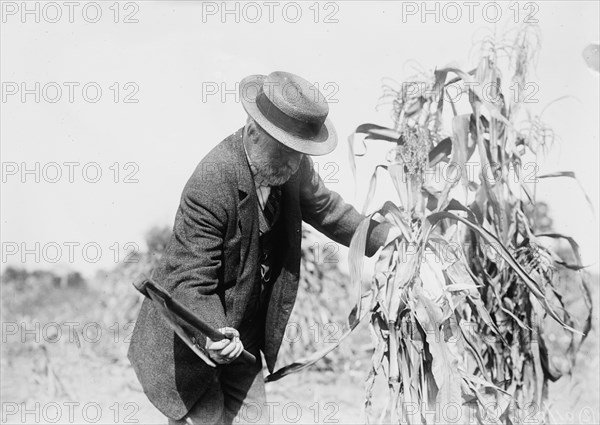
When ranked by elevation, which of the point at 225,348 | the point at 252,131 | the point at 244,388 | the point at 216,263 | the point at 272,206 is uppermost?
the point at 252,131

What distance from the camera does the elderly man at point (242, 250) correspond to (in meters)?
2.21

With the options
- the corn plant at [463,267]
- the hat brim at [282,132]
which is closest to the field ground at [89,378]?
the corn plant at [463,267]

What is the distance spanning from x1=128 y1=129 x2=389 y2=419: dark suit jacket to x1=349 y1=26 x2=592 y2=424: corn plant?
17 cm

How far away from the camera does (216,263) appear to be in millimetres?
2238

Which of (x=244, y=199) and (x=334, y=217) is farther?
(x=334, y=217)

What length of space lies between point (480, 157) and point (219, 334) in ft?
3.36

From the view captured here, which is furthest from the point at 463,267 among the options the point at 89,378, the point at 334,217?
the point at 89,378

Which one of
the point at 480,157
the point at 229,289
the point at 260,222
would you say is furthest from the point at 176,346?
the point at 480,157

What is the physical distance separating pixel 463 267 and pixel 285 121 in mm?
706

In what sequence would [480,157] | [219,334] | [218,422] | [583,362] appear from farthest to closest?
[583,362] < [480,157] < [218,422] < [219,334]

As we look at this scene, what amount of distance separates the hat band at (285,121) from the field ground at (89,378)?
186 cm

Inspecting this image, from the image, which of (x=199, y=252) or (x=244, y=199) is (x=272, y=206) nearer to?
(x=244, y=199)

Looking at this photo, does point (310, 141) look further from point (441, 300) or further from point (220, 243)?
point (441, 300)

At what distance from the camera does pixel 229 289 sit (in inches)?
92.2
